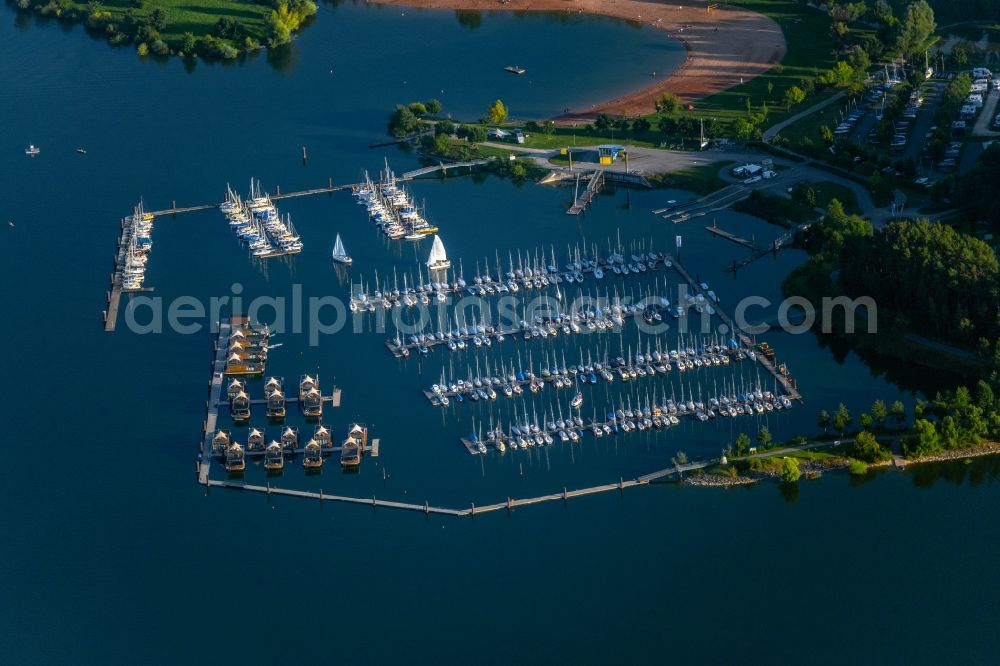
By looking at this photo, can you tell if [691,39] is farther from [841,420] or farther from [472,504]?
[472,504]

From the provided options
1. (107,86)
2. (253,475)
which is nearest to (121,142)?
(107,86)

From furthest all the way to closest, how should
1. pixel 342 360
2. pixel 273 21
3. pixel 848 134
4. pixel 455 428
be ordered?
pixel 273 21 < pixel 848 134 < pixel 342 360 < pixel 455 428

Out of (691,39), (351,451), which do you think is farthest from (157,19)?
(351,451)

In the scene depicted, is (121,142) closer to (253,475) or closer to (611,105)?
(611,105)

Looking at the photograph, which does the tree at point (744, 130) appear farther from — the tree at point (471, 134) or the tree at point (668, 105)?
the tree at point (471, 134)

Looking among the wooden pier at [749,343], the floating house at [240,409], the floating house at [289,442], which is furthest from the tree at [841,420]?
the floating house at [240,409]

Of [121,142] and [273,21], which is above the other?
[273,21]

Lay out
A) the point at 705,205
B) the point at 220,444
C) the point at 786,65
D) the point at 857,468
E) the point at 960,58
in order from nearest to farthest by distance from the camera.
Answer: the point at 857,468, the point at 220,444, the point at 705,205, the point at 960,58, the point at 786,65

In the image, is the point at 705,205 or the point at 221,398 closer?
the point at 221,398
